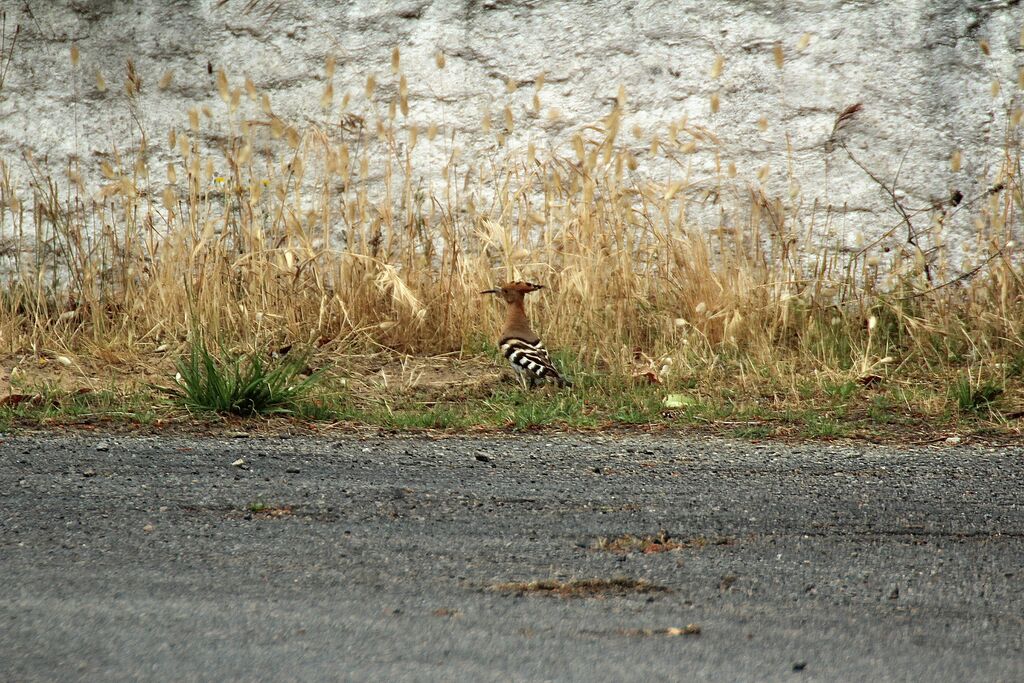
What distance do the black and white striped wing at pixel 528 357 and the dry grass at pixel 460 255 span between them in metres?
0.49

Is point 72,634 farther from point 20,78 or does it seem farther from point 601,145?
point 20,78

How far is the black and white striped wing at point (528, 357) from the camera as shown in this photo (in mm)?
5680

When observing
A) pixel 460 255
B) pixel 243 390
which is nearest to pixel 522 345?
pixel 460 255

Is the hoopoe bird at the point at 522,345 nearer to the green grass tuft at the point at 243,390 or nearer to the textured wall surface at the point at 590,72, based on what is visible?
the green grass tuft at the point at 243,390

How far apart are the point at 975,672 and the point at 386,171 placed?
18.0 feet

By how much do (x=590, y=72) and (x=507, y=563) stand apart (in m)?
4.77

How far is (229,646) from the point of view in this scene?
238 centimetres

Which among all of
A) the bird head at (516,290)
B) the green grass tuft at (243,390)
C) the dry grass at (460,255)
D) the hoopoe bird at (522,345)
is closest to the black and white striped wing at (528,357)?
the hoopoe bird at (522,345)

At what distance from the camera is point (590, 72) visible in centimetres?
725

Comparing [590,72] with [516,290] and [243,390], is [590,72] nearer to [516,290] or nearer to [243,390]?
[516,290]

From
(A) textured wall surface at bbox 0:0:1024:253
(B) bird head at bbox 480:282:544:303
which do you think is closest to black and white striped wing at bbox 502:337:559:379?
(B) bird head at bbox 480:282:544:303

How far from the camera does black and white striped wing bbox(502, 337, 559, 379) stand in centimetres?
568

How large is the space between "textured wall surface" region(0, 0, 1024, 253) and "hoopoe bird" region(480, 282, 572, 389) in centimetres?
137

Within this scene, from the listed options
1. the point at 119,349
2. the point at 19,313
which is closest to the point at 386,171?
the point at 119,349
